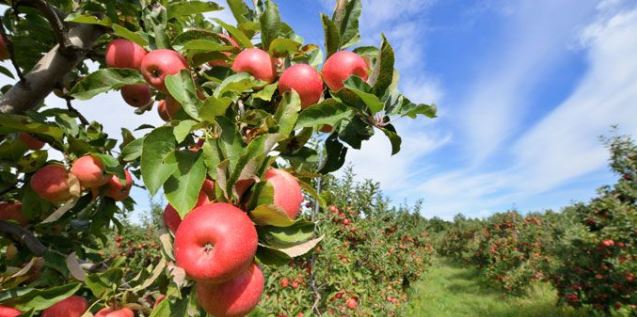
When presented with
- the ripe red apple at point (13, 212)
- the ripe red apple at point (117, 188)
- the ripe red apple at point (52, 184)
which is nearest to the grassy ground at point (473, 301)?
the ripe red apple at point (117, 188)

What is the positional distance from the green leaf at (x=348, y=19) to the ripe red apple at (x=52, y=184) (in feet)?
4.70

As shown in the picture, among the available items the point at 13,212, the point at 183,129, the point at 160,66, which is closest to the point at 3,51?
the point at 13,212

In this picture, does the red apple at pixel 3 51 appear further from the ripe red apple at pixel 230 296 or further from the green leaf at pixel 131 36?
the ripe red apple at pixel 230 296

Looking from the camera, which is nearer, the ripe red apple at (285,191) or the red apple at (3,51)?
the ripe red apple at (285,191)

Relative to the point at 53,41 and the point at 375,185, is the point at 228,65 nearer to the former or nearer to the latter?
the point at 53,41

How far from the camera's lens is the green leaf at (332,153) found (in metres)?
1.34

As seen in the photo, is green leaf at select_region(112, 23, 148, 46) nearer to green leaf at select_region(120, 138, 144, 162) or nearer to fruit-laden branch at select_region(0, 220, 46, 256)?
green leaf at select_region(120, 138, 144, 162)

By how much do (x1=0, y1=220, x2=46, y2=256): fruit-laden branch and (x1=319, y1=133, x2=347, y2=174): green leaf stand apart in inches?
51.7

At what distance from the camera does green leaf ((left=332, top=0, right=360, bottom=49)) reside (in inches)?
50.5

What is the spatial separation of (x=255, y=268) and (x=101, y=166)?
1.18m

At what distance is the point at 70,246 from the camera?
215 cm

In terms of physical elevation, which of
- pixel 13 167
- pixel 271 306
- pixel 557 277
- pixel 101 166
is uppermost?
pixel 557 277

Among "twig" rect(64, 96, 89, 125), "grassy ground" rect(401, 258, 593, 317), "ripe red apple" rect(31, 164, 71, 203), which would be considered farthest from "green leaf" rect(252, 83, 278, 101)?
"grassy ground" rect(401, 258, 593, 317)

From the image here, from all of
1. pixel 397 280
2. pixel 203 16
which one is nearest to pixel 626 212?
pixel 397 280
